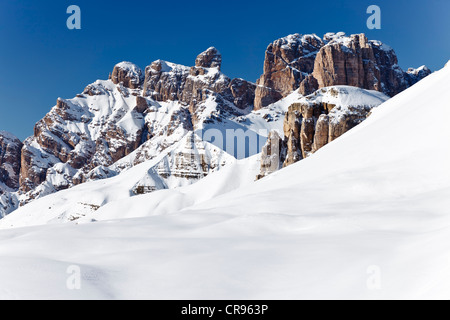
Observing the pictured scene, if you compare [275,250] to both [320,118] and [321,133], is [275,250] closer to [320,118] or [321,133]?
[321,133]

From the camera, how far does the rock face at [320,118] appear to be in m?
73.3

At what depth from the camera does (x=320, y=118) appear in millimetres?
75000

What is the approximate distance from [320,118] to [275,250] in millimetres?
69024

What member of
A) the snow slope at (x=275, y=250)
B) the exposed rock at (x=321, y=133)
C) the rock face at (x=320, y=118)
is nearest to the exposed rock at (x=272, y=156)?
the rock face at (x=320, y=118)

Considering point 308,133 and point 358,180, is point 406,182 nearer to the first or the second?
point 358,180

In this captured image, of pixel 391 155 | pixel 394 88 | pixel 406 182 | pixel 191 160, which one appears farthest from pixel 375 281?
pixel 394 88

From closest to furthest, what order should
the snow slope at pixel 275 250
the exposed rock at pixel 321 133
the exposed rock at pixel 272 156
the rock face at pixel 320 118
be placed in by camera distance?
the snow slope at pixel 275 250
the rock face at pixel 320 118
the exposed rock at pixel 321 133
the exposed rock at pixel 272 156

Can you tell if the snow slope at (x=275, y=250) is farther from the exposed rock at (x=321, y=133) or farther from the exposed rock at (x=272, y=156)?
the exposed rock at (x=272, y=156)

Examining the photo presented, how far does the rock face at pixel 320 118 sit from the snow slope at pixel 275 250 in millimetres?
59233

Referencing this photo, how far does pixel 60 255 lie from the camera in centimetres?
888

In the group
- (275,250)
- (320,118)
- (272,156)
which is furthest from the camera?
(272,156)

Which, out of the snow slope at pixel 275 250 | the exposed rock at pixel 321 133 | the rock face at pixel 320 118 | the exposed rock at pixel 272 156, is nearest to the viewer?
the snow slope at pixel 275 250

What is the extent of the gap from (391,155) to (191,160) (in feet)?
472

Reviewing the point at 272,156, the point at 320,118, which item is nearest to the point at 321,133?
the point at 320,118
